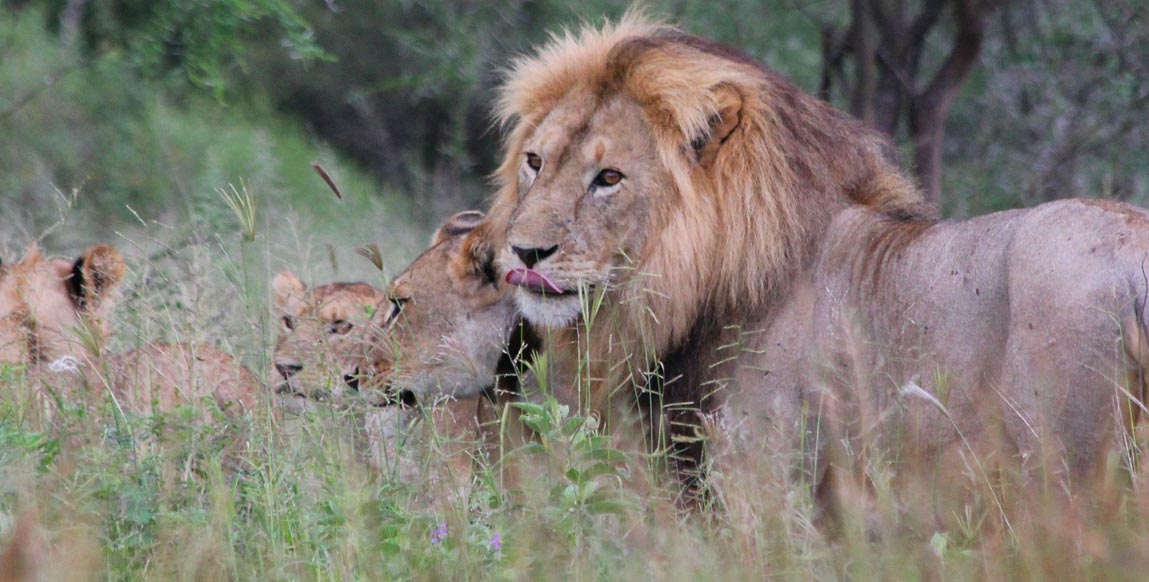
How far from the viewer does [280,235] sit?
10141 millimetres

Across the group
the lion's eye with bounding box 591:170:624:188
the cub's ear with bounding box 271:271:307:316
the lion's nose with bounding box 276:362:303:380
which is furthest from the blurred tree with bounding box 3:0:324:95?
the lion's eye with bounding box 591:170:624:188

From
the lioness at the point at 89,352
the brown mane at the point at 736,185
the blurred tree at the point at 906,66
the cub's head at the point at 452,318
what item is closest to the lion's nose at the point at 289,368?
the lioness at the point at 89,352

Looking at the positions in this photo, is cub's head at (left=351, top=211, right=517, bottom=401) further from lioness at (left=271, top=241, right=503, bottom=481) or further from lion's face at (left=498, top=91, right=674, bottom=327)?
lion's face at (left=498, top=91, right=674, bottom=327)

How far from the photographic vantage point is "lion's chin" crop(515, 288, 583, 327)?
443cm

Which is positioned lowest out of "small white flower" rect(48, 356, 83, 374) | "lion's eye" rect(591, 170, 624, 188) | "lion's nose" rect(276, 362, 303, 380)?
"small white flower" rect(48, 356, 83, 374)

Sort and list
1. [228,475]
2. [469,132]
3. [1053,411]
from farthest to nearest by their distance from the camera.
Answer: [469,132]
[228,475]
[1053,411]

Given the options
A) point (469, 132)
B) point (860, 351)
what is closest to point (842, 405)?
point (860, 351)

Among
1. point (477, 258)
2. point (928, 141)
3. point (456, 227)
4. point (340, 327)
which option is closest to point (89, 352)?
point (340, 327)

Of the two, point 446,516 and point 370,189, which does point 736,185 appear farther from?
point 370,189

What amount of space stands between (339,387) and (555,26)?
26.0 ft

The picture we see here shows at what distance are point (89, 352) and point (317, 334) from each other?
0.64 metres

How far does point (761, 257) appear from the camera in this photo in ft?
14.6

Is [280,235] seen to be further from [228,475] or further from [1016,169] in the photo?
[228,475]

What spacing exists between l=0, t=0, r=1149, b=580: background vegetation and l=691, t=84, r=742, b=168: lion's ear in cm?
90
